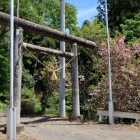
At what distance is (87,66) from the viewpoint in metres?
25.3

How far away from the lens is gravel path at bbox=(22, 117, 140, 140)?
11.0m

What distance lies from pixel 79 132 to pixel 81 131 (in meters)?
0.26

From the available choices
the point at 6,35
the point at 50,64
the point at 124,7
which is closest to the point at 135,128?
the point at 50,64

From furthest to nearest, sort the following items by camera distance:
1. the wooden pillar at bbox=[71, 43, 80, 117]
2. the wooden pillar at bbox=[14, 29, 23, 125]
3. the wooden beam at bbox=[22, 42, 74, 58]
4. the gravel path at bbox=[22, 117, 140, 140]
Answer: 1. the wooden pillar at bbox=[71, 43, 80, 117]
2. the wooden beam at bbox=[22, 42, 74, 58]
3. the wooden pillar at bbox=[14, 29, 23, 125]
4. the gravel path at bbox=[22, 117, 140, 140]

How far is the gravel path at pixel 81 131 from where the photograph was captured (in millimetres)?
10984

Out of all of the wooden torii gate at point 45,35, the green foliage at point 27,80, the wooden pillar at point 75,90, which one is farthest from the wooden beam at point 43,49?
the green foliage at point 27,80

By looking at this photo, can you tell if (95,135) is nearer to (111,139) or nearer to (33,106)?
(111,139)

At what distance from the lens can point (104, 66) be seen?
18031 mm

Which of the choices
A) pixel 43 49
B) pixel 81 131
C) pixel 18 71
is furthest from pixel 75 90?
pixel 18 71

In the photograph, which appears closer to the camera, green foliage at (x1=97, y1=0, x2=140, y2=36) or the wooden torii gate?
the wooden torii gate

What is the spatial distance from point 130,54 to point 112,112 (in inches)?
159

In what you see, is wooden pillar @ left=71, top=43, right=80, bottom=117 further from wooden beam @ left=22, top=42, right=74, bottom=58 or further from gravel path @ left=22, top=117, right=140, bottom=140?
gravel path @ left=22, top=117, right=140, bottom=140

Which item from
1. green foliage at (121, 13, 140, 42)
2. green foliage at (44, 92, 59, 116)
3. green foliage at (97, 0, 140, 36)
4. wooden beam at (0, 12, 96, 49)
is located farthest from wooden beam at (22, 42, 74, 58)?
green foliage at (97, 0, 140, 36)

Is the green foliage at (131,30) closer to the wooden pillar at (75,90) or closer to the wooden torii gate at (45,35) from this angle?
the wooden torii gate at (45,35)
